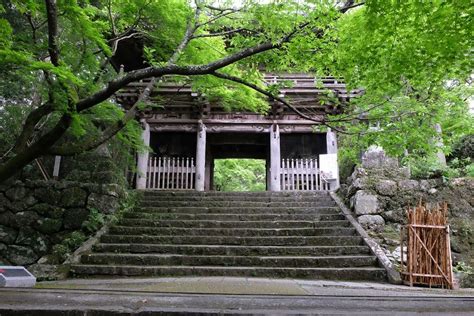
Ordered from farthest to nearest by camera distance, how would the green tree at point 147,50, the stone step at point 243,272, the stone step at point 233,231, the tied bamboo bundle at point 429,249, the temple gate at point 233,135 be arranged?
1. the temple gate at point 233,135
2. the stone step at point 233,231
3. the stone step at point 243,272
4. the tied bamboo bundle at point 429,249
5. the green tree at point 147,50

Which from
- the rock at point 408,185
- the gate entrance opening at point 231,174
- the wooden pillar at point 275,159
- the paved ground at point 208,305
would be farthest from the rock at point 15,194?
the gate entrance opening at point 231,174

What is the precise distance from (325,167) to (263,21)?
25.2ft

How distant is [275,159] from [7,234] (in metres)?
8.23

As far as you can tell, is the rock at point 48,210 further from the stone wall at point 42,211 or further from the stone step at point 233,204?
the stone step at point 233,204

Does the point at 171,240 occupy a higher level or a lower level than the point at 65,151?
lower

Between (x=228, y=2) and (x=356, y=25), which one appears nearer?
(x=356, y=25)

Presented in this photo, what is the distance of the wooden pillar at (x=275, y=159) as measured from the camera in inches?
457

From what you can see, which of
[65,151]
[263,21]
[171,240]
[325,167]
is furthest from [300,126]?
[65,151]

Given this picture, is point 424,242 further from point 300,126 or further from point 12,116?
point 12,116

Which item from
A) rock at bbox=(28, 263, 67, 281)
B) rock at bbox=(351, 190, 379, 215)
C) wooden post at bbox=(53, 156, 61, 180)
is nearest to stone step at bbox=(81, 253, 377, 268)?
rock at bbox=(28, 263, 67, 281)

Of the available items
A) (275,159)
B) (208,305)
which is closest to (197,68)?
(208,305)

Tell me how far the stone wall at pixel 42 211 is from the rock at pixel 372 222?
19.2 ft

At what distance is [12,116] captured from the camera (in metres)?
9.45

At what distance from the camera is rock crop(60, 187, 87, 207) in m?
7.98
